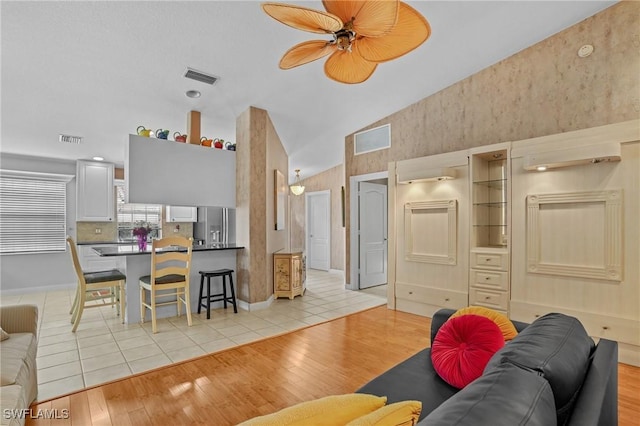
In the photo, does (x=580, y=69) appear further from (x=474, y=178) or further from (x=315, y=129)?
(x=315, y=129)

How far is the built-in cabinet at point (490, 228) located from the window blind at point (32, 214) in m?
7.10

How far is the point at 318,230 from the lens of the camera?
27.6 feet

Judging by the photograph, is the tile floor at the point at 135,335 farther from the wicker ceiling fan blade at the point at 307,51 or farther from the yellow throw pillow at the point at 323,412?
the wicker ceiling fan blade at the point at 307,51

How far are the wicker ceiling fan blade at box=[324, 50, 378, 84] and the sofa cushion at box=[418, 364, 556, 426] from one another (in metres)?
2.13

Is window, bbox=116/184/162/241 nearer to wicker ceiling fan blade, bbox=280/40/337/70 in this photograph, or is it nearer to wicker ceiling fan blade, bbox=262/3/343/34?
wicker ceiling fan blade, bbox=280/40/337/70

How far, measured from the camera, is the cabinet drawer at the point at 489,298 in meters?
3.67

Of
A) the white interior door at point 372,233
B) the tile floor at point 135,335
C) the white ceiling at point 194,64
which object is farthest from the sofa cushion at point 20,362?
the white interior door at point 372,233

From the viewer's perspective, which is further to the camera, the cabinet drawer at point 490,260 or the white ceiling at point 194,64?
the cabinet drawer at point 490,260

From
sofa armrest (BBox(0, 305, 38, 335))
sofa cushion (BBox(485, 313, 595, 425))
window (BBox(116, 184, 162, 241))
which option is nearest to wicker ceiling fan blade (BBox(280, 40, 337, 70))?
sofa cushion (BBox(485, 313, 595, 425))

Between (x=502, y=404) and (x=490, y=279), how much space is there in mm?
3383

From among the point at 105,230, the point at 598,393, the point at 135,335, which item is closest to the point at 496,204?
the point at 598,393

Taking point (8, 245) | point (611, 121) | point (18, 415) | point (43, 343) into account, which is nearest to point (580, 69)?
point (611, 121)

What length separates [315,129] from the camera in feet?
18.7

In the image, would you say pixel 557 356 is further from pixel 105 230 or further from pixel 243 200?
pixel 105 230
